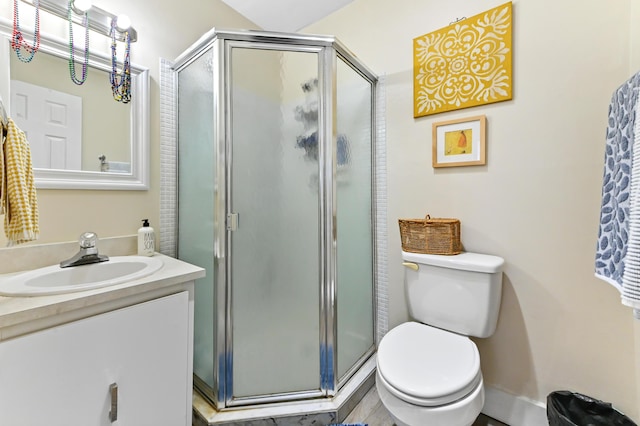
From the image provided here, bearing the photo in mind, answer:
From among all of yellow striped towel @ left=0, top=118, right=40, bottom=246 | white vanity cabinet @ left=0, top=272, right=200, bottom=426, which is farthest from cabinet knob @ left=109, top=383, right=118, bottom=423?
yellow striped towel @ left=0, top=118, right=40, bottom=246

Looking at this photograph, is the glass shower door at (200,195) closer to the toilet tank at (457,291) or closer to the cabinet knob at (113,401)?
the cabinet knob at (113,401)

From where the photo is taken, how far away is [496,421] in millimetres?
1385

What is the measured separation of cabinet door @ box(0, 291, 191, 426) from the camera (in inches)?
28.7

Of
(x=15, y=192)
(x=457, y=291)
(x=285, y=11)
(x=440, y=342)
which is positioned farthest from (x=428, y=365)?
(x=285, y=11)

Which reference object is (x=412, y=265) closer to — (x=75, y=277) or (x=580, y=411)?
(x=580, y=411)

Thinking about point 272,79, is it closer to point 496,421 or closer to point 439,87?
point 439,87

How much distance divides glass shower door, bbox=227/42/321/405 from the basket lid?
0.52 meters

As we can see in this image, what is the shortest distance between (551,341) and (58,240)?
2.26 metres

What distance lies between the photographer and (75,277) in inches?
44.5

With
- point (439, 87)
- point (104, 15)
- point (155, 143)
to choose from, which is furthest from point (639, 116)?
point (104, 15)

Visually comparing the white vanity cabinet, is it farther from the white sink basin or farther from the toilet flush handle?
the toilet flush handle

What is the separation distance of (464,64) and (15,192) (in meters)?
1.93

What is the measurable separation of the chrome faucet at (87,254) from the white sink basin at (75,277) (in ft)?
0.06

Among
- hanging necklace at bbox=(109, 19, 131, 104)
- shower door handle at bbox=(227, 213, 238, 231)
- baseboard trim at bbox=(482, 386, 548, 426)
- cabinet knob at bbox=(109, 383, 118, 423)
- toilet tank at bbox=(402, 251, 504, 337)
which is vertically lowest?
baseboard trim at bbox=(482, 386, 548, 426)
